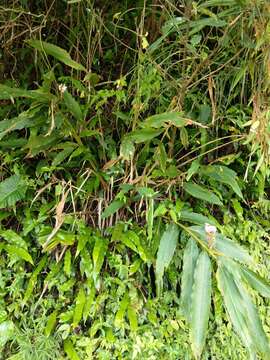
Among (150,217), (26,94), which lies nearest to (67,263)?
(150,217)

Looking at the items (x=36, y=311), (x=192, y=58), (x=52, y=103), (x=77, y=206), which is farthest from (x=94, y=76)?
(x=36, y=311)

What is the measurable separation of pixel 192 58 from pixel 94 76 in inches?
12.2

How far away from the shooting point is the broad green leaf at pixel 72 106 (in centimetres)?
128

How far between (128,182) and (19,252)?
1.32 feet

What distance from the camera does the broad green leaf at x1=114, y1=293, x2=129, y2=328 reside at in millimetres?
1219

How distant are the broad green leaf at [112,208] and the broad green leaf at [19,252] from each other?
25 centimetres

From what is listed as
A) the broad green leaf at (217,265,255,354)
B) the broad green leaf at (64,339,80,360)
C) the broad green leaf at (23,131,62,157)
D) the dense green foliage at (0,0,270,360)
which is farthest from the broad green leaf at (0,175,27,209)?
the broad green leaf at (217,265,255,354)

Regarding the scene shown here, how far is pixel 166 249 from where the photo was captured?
118 centimetres

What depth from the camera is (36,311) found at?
4.25 ft

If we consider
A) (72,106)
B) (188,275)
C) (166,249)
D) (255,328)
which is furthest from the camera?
(72,106)

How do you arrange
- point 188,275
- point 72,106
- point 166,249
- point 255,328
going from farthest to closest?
point 72,106
point 166,249
point 188,275
point 255,328

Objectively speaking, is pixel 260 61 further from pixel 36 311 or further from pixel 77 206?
pixel 36 311

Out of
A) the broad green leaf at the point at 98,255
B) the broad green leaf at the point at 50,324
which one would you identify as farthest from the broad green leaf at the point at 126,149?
the broad green leaf at the point at 50,324

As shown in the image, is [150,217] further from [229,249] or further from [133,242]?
[229,249]
